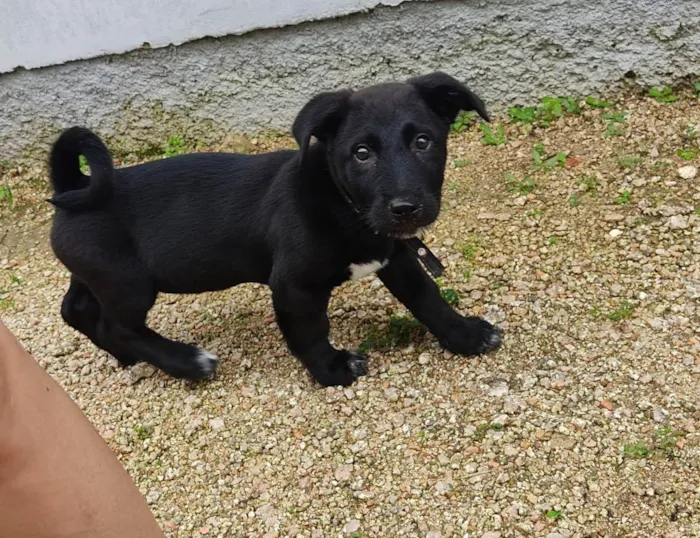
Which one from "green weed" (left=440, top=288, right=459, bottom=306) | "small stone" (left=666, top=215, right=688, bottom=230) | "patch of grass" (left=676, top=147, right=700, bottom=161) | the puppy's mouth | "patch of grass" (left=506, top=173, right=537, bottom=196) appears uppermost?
the puppy's mouth

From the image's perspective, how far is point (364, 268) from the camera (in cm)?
332

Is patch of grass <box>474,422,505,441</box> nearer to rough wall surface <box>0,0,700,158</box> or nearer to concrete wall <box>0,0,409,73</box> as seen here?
rough wall surface <box>0,0,700,158</box>

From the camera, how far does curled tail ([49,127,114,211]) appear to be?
327 cm

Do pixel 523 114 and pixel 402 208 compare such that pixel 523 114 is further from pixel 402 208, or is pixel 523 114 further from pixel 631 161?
pixel 402 208

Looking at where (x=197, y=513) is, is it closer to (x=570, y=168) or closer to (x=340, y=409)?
(x=340, y=409)

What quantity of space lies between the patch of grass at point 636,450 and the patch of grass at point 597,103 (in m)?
2.59

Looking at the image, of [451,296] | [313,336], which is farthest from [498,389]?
[313,336]

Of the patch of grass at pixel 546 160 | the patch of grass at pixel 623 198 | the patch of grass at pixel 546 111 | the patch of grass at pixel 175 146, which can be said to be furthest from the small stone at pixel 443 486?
the patch of grass at pixel 175 146

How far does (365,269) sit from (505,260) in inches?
41.5

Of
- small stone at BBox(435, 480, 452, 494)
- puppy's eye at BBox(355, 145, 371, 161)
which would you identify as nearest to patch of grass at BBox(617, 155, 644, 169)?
puppy's eye at BBox(355, 145, 371, 161)

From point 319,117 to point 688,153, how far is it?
2430mm

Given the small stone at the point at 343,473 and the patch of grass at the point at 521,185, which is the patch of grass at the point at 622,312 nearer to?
the patch of grass at the point at 521,185

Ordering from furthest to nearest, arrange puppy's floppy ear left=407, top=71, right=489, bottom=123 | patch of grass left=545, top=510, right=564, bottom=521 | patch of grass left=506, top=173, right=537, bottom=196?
patch of grass left=506, top=173, right=537, bottom=196 → puppy's floppy ear left=407, top=71, right=489, bottom=123 → patch of grass left=545, top=510, right=564, bottom=521

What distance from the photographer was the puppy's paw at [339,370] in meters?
3.55
